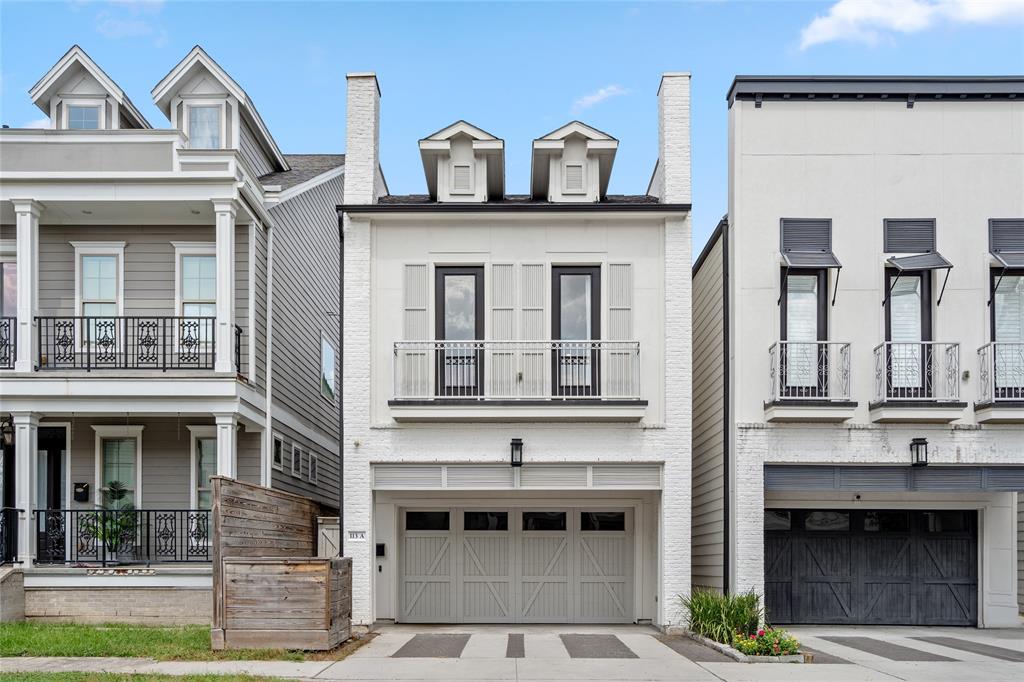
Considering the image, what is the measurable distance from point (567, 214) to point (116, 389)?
7.94 metres

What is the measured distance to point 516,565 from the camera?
61.5 ft

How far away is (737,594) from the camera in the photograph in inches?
632

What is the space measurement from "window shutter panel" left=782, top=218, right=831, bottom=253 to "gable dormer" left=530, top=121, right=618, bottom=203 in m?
3.14

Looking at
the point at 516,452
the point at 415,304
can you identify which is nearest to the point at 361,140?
the point at 415,304

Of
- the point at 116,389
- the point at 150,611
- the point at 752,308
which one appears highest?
the point at 752,308

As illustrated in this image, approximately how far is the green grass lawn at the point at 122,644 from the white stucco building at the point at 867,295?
7646mm

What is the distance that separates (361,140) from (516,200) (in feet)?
9.49

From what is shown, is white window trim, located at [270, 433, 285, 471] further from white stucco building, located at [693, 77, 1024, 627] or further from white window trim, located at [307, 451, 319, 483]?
white stucco building, located at [693, 77, 1024, 627]

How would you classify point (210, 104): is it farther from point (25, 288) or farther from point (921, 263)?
point (921, 263)

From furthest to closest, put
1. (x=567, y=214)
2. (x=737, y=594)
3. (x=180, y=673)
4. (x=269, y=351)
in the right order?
(x=269, y=351) < (x=567, y=214) < (x=737, y=594) < (x=180, y=673)

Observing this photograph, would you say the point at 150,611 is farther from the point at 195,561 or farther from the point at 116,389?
the point at 116,389

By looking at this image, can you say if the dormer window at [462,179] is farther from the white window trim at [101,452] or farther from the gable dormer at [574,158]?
the white window trim at [101,452]

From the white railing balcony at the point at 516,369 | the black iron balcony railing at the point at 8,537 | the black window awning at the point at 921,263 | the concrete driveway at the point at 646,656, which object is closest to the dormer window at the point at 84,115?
the black iron balcony railing at the point at 8,537

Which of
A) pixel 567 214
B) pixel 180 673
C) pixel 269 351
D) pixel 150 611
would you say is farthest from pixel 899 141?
pixel 150 611
